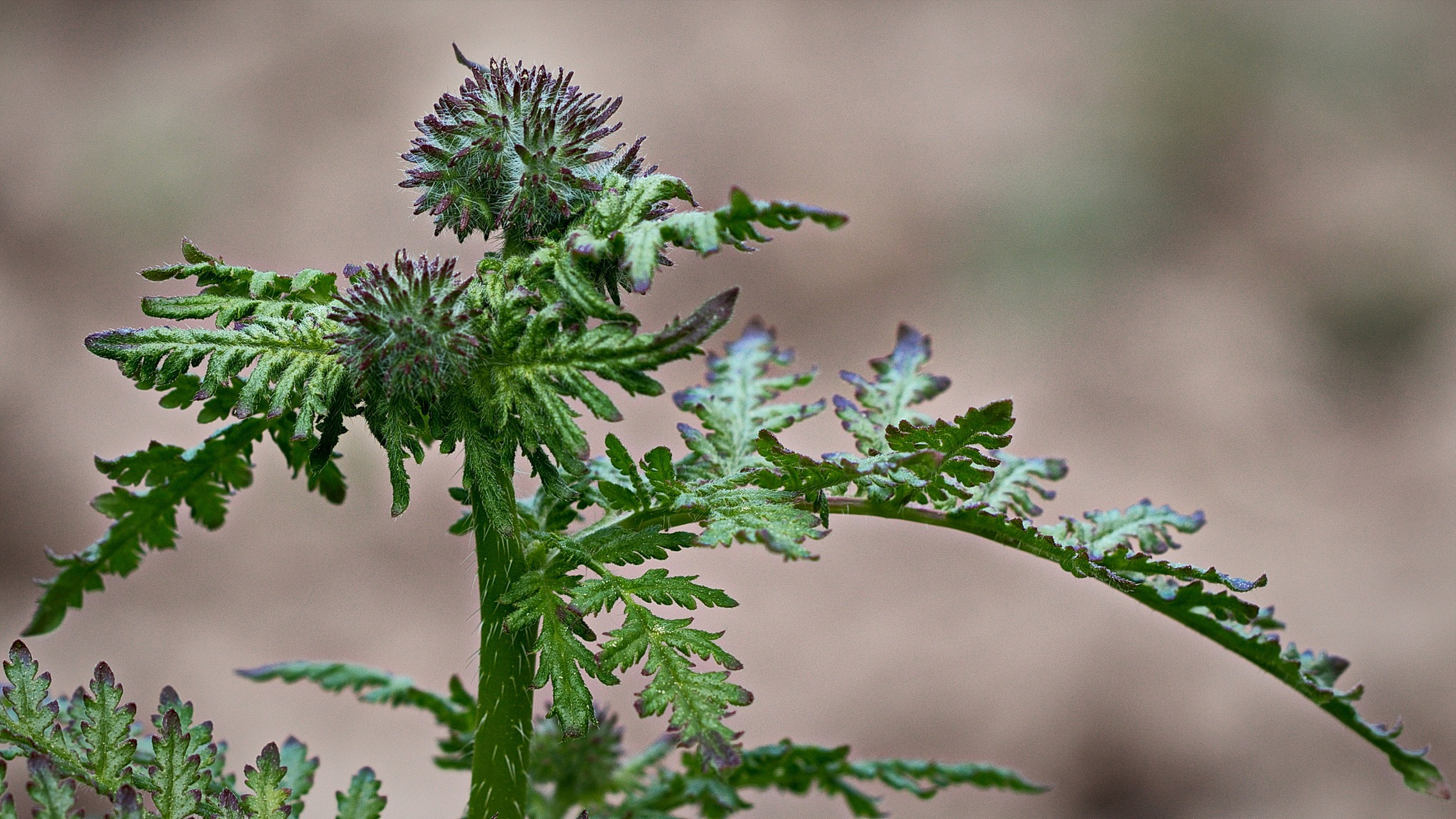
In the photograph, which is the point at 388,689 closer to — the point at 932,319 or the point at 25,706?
the point at 25,706

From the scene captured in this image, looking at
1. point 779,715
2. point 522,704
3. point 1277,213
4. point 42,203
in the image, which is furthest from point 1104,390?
point 42,203

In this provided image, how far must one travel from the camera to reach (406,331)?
143 centimetres

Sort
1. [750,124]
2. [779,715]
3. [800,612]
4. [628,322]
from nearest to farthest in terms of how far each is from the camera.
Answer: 1. [628,322]
2. [779,715]
3. [800,612]
4. [750,124]

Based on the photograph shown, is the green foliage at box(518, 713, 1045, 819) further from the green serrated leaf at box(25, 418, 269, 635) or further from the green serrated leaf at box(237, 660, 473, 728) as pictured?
the green serrated leaf at box(25, 418, 269, 635)

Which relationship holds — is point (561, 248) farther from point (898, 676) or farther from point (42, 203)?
point (42, 203)

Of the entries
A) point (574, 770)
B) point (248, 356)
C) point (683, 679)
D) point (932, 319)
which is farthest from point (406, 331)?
point (932, 319)

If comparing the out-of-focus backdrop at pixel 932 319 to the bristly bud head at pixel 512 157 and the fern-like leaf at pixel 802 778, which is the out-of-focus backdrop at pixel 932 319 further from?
the bristly bud head at pixel 512 157

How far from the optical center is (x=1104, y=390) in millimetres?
6078

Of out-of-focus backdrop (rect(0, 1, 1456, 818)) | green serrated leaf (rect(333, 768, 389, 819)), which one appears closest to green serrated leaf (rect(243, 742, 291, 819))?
green serrated leaf (rect(333, 768, 389, 819))

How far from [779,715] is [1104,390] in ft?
8.52

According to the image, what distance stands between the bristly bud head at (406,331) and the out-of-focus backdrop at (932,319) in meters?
2.99

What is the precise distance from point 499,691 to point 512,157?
82 cm

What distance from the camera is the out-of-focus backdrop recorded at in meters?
5.03

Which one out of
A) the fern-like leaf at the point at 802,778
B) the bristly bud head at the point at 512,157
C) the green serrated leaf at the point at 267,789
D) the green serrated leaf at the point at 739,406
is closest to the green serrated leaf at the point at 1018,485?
the green serrated leaf at the point at 739,406
